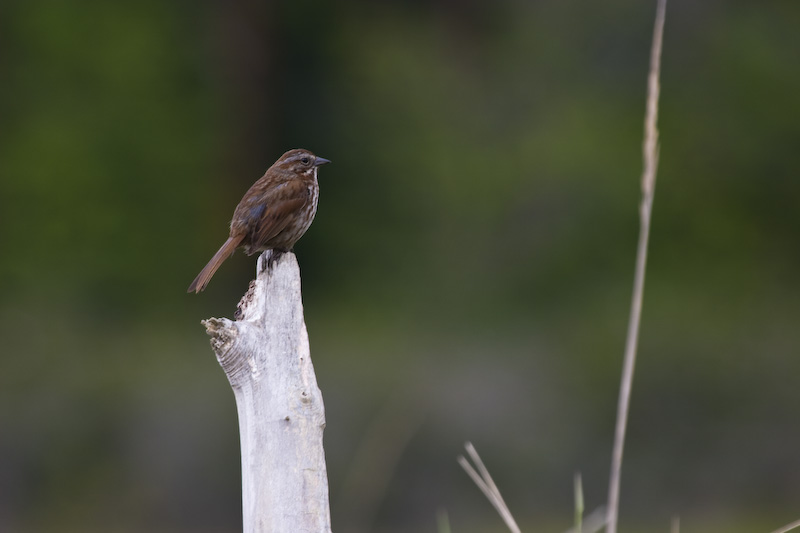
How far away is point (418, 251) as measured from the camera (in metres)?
11.9

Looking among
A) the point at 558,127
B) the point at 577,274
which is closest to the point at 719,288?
the point at 577,274

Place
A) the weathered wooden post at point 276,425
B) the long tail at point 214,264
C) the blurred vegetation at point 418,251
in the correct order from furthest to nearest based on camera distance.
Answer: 1. the blurred vegetation at point 418,251
2. the long tail at point 214,264
3. the weathered wooden post at point 276,425

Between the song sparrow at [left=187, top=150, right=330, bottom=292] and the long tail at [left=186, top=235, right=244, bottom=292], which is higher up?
the song sparrow at [left=187, top=150, right=330, bottom=292]

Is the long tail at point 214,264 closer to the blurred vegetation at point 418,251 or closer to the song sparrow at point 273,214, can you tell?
the song sparrow at point 273,214

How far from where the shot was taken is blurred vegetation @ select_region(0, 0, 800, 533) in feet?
29.6

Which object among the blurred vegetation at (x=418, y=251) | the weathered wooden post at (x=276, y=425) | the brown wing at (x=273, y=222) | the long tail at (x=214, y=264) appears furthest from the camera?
the blurred vegetation at (x=418, y=251)

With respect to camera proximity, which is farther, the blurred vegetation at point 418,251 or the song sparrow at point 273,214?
the blurred vegetation at point 418,251

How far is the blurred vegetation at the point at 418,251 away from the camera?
9.02m

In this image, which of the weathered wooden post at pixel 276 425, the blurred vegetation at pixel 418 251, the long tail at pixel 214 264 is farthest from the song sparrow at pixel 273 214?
the blurred vegetation at pixel 418 251

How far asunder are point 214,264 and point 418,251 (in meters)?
7.99

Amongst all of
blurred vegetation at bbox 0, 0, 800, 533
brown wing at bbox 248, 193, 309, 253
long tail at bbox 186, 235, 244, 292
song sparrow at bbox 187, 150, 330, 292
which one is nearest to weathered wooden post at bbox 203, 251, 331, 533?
long tail at bbox 186, 235, 244, 292

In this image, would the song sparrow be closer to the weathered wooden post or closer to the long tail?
the long tail

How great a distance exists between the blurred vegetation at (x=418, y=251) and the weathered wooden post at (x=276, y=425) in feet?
19.2

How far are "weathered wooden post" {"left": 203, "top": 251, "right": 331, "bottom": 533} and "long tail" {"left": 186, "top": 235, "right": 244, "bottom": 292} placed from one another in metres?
0.94
